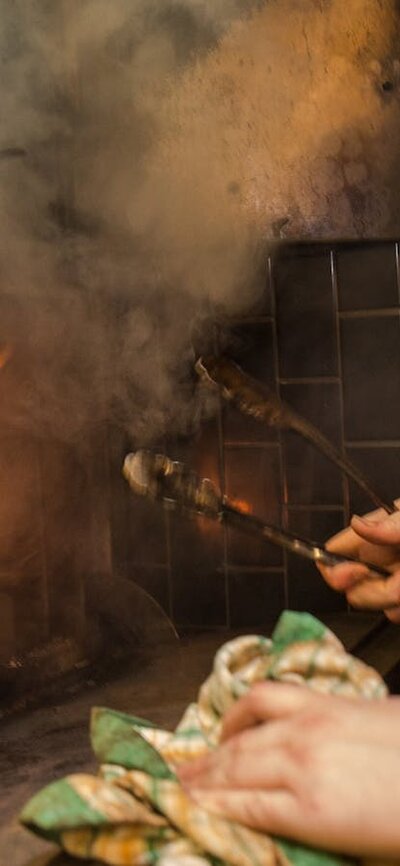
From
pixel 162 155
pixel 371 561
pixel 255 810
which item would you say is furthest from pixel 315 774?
pixel 162 155

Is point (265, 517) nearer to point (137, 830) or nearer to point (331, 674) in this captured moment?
point (331, 674)

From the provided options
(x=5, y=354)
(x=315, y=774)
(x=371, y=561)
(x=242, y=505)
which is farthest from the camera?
(x=242, y=505)

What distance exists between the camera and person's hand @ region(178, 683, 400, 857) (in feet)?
2.42

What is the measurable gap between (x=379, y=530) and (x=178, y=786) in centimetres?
63

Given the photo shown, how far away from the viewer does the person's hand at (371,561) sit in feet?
4.55

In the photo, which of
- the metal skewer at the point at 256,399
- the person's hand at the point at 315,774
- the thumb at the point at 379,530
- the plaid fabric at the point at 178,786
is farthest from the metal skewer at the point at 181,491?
the person's hand at the point at 315,774

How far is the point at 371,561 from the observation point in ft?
4.91

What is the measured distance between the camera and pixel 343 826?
29.3 inches

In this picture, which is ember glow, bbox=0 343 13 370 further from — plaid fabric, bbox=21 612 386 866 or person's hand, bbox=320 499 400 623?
plaid fabric, bbox=21 612 386 866

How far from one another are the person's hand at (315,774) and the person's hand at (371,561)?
1.88ft

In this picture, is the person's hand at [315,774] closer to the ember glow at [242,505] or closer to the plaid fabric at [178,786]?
the plaid fabric at [178,786]

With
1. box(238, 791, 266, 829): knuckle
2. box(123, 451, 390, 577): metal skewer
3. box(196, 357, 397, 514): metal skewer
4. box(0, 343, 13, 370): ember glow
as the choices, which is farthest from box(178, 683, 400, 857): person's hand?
box(0, 343, 13, 370): ember glow

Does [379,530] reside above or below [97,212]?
below

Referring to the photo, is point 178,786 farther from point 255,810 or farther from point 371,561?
point 371,561
